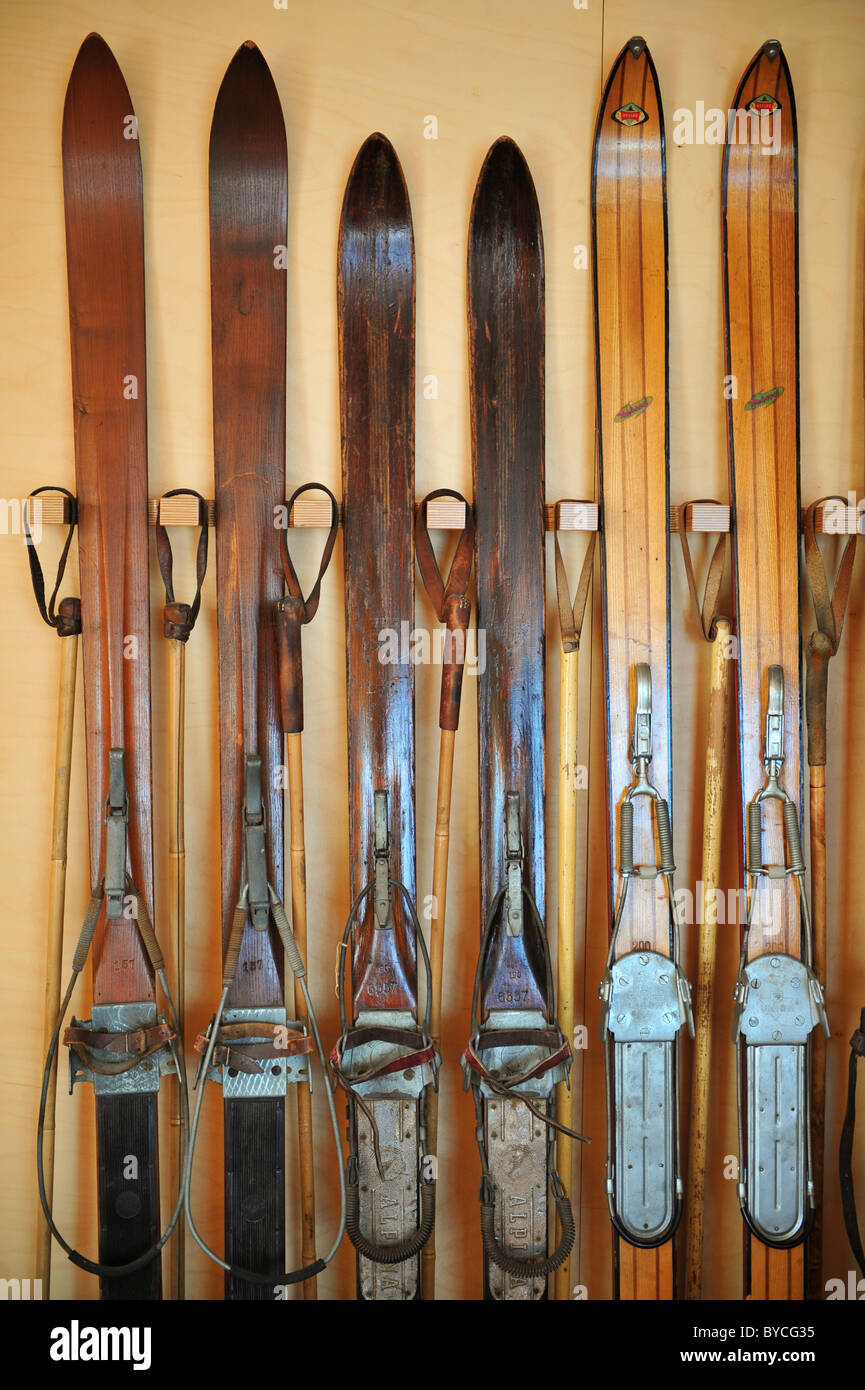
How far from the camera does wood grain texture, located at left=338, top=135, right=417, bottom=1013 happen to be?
187 cm

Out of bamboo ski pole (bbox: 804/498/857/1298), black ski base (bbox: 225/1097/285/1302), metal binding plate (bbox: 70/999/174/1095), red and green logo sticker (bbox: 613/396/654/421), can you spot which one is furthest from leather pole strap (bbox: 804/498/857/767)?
metal binding plate (bbox: 70/999/174/1095)

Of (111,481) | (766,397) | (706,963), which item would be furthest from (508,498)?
(706,963)

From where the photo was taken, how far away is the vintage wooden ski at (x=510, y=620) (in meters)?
1.83

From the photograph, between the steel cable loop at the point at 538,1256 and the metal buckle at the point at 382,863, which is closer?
the steel cable loop at the point at 538,1256

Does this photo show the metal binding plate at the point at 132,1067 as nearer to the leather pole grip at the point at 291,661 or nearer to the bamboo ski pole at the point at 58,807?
the bamboo ski pole at the point at 58,807

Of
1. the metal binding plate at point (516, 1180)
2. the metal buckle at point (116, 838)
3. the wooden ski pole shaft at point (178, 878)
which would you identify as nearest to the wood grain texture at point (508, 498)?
the metal binding plate at point (516, 1180)

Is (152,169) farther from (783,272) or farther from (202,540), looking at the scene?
(783,272)

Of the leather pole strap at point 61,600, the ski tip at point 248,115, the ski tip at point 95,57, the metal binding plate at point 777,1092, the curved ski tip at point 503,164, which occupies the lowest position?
the metal binding plate at point 777,1092

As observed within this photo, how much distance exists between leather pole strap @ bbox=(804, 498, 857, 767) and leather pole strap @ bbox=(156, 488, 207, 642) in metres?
1.24

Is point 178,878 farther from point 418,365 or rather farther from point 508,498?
point 418,365

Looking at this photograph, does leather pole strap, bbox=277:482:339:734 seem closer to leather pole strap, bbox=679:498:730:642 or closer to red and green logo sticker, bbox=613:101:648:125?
leather pole strap, bbox=679:498:730:642

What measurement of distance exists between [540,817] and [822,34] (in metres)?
1.76

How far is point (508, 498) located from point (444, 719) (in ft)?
1.54

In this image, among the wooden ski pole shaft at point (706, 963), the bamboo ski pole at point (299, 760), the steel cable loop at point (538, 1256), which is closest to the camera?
the steel cable loop at point (538, 1256)
